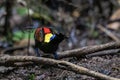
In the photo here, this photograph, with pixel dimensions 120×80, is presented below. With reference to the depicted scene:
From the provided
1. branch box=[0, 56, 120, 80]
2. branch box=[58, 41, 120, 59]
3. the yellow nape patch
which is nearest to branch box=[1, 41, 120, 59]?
branch box=[58, 41, 120, 59]

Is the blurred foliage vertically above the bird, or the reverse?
the blurred foliage

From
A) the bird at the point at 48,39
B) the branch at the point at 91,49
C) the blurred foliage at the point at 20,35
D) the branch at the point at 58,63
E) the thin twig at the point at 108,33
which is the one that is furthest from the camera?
the blurred foliage at the point at 20,35

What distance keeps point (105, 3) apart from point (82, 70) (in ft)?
21.7

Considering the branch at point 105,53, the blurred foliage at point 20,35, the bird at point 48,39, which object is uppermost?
the blurred foliage at point 20,35

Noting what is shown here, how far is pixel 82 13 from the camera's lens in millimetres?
9438

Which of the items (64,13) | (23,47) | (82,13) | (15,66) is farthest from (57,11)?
(15,66)

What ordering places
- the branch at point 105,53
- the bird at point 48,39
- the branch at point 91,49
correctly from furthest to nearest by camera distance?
the branch at point 105,53 → the branch at point 91,49 → the bird at point 48,39

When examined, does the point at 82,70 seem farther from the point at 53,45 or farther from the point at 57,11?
the point at 57,11

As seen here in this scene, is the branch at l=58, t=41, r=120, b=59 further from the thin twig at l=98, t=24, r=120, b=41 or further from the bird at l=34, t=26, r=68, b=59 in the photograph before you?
the thin twig at l=98, t=24, r=120, b=41

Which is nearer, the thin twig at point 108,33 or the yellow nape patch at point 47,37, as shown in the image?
the yellow nape patch at point 47,37

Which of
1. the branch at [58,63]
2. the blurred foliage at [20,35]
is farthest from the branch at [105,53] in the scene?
the blurred foliage at [20,35]

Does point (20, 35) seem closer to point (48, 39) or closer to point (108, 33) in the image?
point (108, 33)

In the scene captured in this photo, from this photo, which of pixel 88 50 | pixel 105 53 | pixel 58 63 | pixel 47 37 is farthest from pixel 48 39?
pixel 105 53

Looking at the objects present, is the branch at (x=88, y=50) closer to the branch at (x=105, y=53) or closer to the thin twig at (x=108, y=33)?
the branch at (x=105, y=53)
